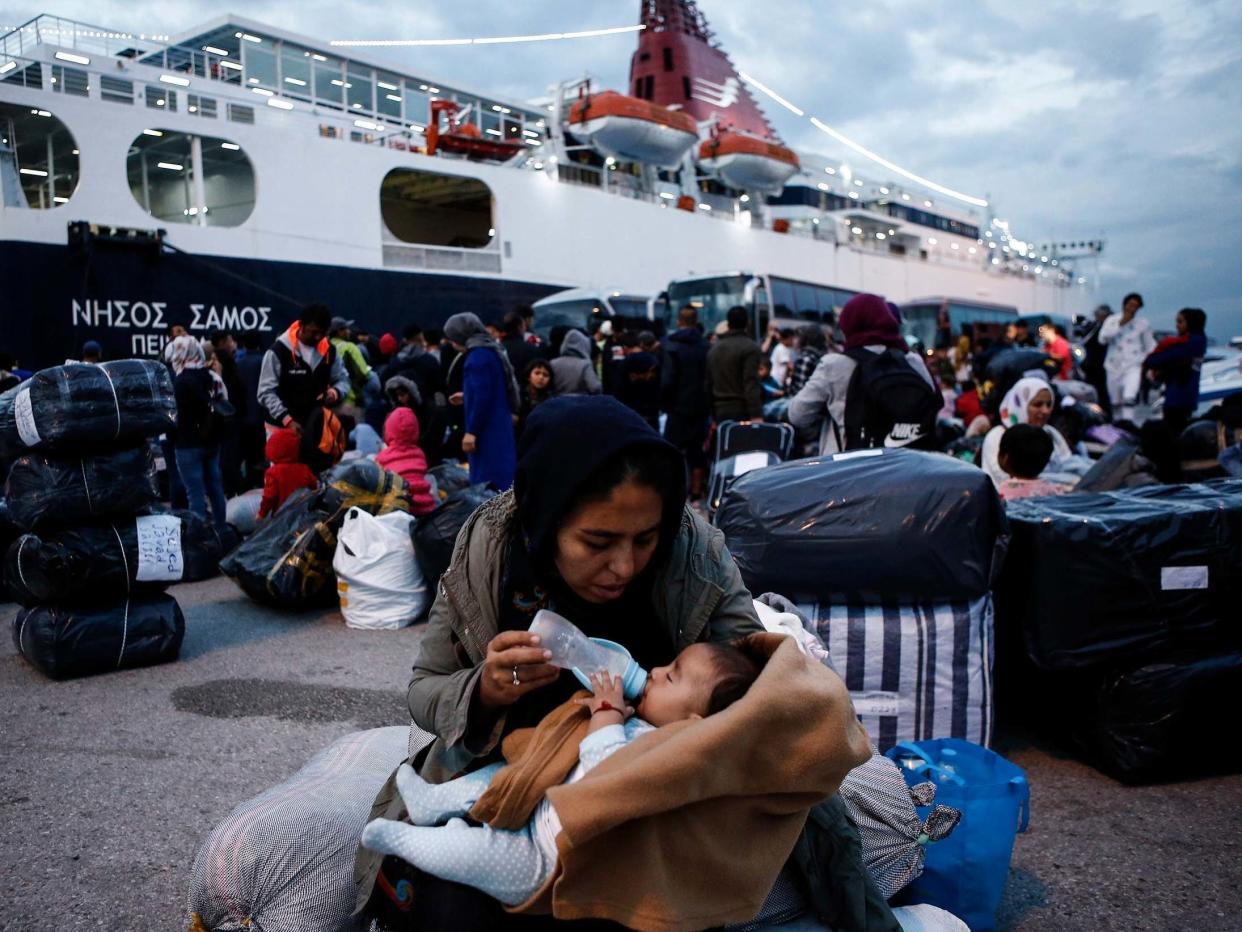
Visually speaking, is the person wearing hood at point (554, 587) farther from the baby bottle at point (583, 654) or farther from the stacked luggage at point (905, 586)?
the stacked luggage at point (905, 586)

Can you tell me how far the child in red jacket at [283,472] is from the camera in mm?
6274

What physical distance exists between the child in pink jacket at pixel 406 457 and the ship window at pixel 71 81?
10.8 metres

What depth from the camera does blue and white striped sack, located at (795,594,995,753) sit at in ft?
9.50

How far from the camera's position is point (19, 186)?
1274cm

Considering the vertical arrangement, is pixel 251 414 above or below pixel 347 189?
below

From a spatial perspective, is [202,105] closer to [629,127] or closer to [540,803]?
[629,127]

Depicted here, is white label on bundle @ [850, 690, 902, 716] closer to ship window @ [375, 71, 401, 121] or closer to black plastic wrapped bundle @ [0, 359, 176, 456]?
black plastic wrapped bundle @ [0, 359, 176, 456]

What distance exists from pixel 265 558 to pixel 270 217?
36.1 ft

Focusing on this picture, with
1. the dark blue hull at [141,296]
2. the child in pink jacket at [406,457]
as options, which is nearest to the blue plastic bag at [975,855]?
the child in pink jacket at [406,457]

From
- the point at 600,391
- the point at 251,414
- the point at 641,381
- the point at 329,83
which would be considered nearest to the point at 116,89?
the point at 329,83

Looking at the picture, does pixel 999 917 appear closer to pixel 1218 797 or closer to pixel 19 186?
pixel 1218 797

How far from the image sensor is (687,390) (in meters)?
8.60

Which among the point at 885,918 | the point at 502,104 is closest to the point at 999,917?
the point at 885,918

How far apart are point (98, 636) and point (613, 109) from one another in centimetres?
1844
